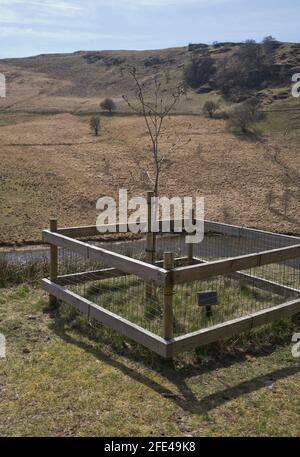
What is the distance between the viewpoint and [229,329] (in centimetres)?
611

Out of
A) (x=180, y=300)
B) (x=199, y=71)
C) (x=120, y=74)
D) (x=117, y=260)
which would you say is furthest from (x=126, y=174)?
(x=120, y=74)

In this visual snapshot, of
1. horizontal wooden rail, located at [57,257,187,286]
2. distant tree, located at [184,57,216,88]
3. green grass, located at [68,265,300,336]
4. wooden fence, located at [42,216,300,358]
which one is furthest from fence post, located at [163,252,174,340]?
distant tree, located at [184,57,216,88]

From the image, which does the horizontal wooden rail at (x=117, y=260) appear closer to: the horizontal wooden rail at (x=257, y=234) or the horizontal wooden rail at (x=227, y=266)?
the horizontal wooden rail at (x=227, y=266)

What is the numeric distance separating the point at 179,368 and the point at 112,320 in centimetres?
104

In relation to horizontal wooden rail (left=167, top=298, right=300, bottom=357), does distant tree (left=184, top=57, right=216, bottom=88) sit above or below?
above

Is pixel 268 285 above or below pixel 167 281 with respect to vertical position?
below

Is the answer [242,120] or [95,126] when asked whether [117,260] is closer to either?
[95,126]

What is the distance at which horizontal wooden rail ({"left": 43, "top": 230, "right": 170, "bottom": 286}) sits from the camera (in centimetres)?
560

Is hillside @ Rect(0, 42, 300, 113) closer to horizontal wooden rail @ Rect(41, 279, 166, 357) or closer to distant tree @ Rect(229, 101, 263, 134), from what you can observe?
distant tree @ Rect(229, 101, 263, 134)

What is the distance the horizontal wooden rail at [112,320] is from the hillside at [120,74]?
5743 cm

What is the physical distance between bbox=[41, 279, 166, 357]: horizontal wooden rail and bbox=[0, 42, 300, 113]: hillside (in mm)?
57426

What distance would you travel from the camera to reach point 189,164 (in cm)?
2952
